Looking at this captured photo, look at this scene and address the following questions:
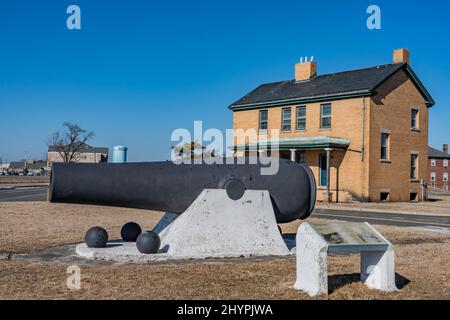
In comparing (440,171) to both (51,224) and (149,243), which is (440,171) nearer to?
(51,224)

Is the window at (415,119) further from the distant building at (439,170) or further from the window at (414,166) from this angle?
the distant building at (439,170)

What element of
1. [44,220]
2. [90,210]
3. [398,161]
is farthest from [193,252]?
[398,161]

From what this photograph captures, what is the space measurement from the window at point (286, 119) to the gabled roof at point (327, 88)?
548 mm

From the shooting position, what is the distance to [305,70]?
34.5 meters

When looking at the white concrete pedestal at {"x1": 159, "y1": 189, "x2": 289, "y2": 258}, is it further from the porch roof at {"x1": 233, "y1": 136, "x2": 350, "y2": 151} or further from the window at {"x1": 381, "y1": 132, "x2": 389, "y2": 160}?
the window at {"x1": 381, "y1": 132, "x2": 389, "y2": 160}

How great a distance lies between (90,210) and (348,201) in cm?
1483

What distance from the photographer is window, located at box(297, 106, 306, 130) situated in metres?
32.2

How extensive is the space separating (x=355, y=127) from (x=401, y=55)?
5951 millimetres

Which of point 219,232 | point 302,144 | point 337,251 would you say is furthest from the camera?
point 302,144

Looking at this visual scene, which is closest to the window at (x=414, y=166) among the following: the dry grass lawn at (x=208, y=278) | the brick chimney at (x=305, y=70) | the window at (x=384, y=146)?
the window at (x=384, y=146)

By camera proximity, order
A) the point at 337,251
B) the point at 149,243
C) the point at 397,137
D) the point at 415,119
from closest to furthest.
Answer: the point at 337,251 → the point at 149,243 → the point at 397,137 → the point at 415,119

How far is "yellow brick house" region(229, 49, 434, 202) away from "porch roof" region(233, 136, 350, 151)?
0.17ft

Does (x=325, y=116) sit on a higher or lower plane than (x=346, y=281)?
higher

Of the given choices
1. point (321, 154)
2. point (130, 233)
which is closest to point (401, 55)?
point (321, 154)
